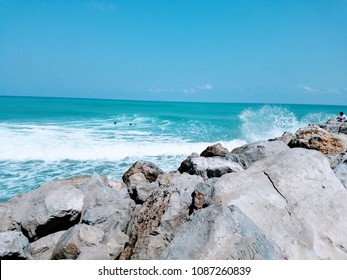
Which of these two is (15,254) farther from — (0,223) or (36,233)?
(0,223)

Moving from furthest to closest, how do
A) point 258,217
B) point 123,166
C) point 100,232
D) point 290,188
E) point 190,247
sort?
point 123,166 → point 100,232 → point 290,188 → point 258,217 → point 190,247

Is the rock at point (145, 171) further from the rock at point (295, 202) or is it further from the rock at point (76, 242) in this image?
the rock at point (295, 202)

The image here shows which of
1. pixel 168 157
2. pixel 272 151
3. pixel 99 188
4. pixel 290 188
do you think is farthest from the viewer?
pixel 168 157

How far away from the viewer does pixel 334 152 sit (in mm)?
6801

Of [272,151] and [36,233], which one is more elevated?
[272,151]

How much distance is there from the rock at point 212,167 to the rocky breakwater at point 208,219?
1.2 inches

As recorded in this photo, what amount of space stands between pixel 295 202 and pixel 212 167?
1967 mm

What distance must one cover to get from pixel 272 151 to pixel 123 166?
7.16 m

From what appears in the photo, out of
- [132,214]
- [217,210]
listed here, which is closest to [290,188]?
[217,210]

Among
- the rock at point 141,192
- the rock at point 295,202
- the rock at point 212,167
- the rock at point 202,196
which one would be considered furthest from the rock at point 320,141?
the rock at point 202,196

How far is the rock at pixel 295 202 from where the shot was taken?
10.8 feet

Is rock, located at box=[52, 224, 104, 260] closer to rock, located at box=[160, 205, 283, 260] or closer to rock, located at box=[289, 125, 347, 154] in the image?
rock, located at box=[160, 205, 283, 260]

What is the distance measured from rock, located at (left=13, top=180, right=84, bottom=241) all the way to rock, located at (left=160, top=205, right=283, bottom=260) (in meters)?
2.22

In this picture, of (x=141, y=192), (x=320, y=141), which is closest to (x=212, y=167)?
(x=141, y=192)
